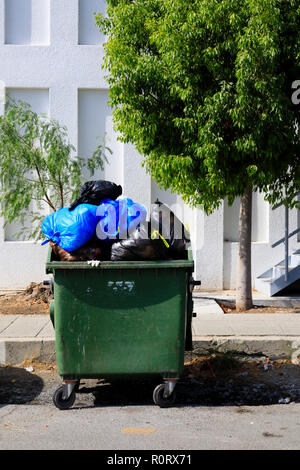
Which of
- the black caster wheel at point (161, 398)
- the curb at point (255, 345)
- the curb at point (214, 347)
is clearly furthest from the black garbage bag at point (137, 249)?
the curb at point (255, 345)

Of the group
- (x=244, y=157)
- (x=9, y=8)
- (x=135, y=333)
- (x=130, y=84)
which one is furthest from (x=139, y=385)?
(x=9, y=8)

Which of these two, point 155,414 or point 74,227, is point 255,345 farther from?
point 74,227

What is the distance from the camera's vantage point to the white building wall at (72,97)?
35.1 feet

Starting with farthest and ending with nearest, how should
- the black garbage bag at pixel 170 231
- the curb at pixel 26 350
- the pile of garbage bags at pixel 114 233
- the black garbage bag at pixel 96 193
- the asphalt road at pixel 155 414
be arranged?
the curb at pixel 26 350 < the black garbage bag at pixel 96 193 < the black garbage bag at pixel 170 231 < the pile of garbage bags at pixel 114 233 < the asphalt road at pixel 155 414

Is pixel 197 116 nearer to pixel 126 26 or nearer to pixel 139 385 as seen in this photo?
pixel 126 26

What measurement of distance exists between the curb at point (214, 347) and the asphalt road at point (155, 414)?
322mm

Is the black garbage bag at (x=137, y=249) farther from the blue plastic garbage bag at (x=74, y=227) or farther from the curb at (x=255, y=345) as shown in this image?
the curb at (x=255, y=345)

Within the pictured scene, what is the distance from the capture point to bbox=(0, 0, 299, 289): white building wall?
421 inches

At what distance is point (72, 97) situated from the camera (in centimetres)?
1072

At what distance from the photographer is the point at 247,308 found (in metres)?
8.99

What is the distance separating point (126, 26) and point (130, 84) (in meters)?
0.87

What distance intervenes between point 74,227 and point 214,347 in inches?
96.9

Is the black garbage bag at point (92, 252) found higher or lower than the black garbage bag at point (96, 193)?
lower
